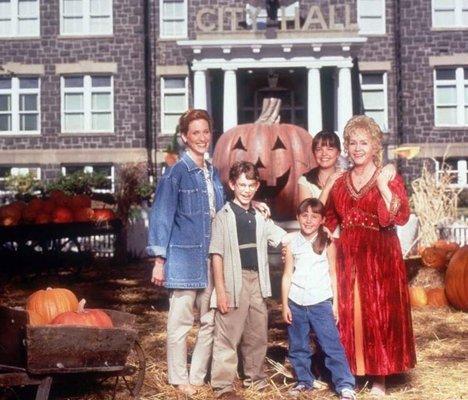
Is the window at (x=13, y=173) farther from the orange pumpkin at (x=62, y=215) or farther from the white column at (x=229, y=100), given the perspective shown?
the orange pumpkin at (x=62, y=215)

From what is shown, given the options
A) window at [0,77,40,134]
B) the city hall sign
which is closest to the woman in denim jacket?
the city hall sign

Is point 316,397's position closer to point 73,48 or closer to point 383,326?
point 383,326

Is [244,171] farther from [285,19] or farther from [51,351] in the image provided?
[285,19]

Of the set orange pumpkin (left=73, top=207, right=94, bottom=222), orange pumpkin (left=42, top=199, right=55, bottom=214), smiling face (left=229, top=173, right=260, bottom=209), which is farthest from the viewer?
orange pumpkin (left=73, top=207, right=94, bottom=222)

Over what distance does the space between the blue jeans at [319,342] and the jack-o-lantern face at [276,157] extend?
4.21m

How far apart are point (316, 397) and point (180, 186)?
159 cm

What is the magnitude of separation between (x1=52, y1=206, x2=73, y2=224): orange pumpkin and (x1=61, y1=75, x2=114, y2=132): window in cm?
1329

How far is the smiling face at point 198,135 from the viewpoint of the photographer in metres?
5.14

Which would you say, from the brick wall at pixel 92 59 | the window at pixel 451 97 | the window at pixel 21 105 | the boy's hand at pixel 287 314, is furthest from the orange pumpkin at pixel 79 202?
the window at pixel 451 97

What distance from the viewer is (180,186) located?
514 cm

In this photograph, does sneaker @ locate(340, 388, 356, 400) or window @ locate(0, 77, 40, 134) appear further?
window @ locate(0, 77, 40, 134)

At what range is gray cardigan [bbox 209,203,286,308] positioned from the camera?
16.6 feet

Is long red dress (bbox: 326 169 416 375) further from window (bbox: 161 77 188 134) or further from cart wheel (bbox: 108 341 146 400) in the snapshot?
window (bbox: 161 77 188 134)

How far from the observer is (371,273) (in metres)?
5.00
